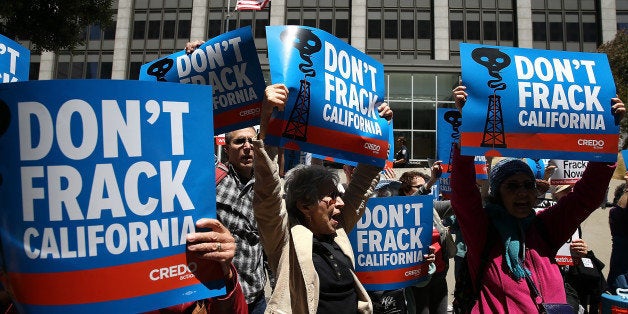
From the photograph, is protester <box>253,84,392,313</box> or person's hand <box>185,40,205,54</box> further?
person's hand <box>185,40,205,54</box>

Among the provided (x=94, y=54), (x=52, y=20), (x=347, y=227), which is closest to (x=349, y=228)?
(x=347, y=227)

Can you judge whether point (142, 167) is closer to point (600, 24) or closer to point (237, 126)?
point (237, 126)

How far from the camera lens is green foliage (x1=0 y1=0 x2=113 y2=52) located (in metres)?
10.4

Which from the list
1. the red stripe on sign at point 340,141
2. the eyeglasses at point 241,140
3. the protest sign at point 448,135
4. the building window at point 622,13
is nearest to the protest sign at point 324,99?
the red stripe on sign at point 340,141

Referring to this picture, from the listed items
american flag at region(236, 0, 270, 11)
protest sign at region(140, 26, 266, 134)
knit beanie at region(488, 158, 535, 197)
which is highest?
american flag at region(236, 0, 270, 11)

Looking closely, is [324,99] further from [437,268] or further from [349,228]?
[437,268]

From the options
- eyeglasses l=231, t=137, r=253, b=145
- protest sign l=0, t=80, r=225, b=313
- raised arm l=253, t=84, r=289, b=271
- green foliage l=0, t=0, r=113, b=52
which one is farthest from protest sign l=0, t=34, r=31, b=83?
green foliage l=0, t=0, r=113, b=52

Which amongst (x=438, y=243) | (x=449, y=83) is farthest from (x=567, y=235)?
(x=449, y=83)

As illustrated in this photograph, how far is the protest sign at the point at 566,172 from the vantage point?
20.9ft

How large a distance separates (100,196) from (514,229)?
214 cm

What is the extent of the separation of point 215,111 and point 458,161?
1741 millimetres

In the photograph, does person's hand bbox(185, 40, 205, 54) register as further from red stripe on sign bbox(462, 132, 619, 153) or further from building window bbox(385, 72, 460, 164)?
building window bbox(385, 72, 460, 164)

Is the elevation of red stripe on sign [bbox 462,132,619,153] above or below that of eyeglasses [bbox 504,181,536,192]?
above

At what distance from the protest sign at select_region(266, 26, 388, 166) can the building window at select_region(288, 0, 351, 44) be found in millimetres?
26209
